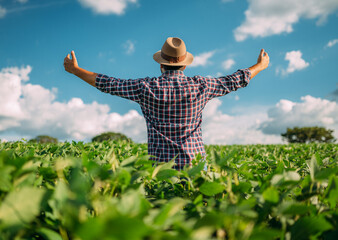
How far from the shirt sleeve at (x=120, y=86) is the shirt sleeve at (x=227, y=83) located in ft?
3.11

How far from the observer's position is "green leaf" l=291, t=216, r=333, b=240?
3.77 ft

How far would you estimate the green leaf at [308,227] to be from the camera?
1.15 m

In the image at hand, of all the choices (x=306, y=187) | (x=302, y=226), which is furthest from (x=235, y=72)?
(x=302, y=226)

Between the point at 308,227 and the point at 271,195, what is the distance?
0.20 m

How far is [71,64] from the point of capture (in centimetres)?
368

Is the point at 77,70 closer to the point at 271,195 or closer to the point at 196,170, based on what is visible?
the point at 196,170

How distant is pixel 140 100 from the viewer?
3.38m

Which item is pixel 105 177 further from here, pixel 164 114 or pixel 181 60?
pixel 181 60

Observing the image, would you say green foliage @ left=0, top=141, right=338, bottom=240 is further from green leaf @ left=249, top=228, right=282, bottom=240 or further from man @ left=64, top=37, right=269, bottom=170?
man @ left=64, top=37, right=269, bottom=170

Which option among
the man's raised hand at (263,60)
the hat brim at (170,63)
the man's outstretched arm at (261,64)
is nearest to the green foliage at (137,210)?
the hat brim at (170,63)

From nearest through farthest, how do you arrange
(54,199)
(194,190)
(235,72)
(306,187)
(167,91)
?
1. (54,199)
2. (306,187)
3. (194,190)
4. (167,91)
5. (235,72)

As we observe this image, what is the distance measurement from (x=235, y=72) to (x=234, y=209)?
2882 millimetres

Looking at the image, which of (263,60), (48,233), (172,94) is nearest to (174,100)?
(172,94)

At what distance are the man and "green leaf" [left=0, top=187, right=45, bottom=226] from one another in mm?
2330
